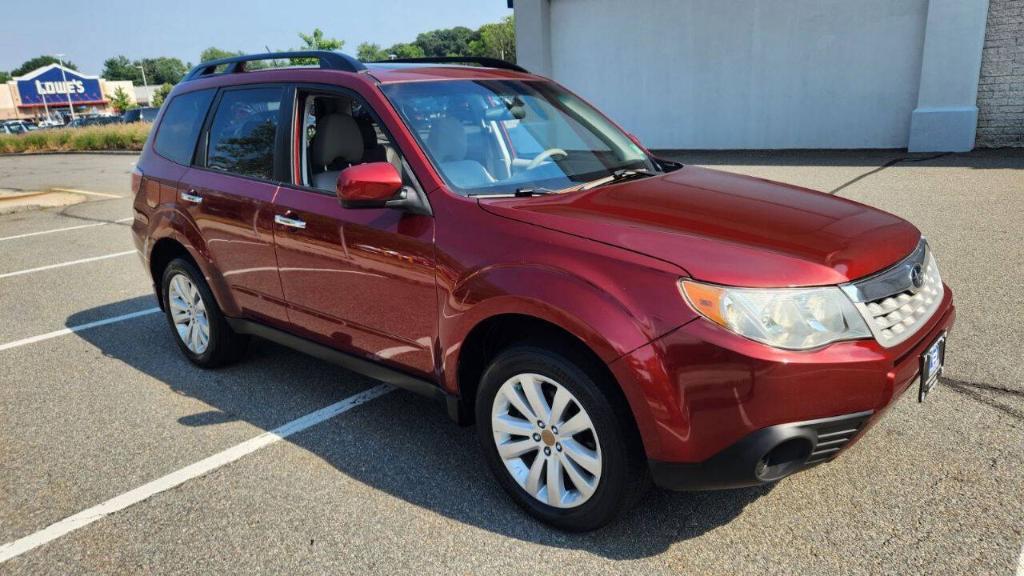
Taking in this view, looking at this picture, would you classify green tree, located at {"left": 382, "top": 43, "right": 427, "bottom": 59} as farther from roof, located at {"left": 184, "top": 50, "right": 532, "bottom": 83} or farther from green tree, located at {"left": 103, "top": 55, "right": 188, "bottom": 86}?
roof, located at {"left": 184, "top": 50, "right": 532, "bottom": 83}

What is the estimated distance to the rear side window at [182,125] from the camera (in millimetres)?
4652

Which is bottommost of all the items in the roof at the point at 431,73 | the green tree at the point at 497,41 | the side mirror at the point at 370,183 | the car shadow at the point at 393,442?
the car shadow at the point at 393,442

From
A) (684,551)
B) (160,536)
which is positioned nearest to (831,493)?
(684,551)

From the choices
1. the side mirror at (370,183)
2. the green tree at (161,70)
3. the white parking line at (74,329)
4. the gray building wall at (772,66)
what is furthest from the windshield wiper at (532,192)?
the green tree at (161,70)

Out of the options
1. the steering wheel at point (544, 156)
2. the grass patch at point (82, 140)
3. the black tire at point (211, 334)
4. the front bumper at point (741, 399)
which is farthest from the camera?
the grass patch at point (82, 140)

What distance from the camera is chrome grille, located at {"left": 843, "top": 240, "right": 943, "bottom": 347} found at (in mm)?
2512

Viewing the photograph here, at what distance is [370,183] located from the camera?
307 cm

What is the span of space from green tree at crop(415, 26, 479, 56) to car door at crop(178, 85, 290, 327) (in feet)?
476

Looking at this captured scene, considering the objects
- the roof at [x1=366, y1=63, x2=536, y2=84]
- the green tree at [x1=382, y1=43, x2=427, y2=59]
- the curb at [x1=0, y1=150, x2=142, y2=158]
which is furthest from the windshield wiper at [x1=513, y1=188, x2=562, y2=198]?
the green tree at [x1=382, y1=43, x2=427, y2=59]

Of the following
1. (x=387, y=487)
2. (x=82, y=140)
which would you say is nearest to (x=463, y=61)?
(x=387, y=487)

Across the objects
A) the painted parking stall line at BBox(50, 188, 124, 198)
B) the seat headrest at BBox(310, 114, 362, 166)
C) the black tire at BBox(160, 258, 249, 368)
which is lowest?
the painted parking stall line at BBox(50, 188, 124, 198)

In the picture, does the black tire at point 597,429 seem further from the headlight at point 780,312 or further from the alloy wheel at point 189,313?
the alloy wheel at point 189,313

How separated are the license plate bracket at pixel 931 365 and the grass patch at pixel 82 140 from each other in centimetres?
2880

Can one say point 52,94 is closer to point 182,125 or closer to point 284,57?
point 182,125
